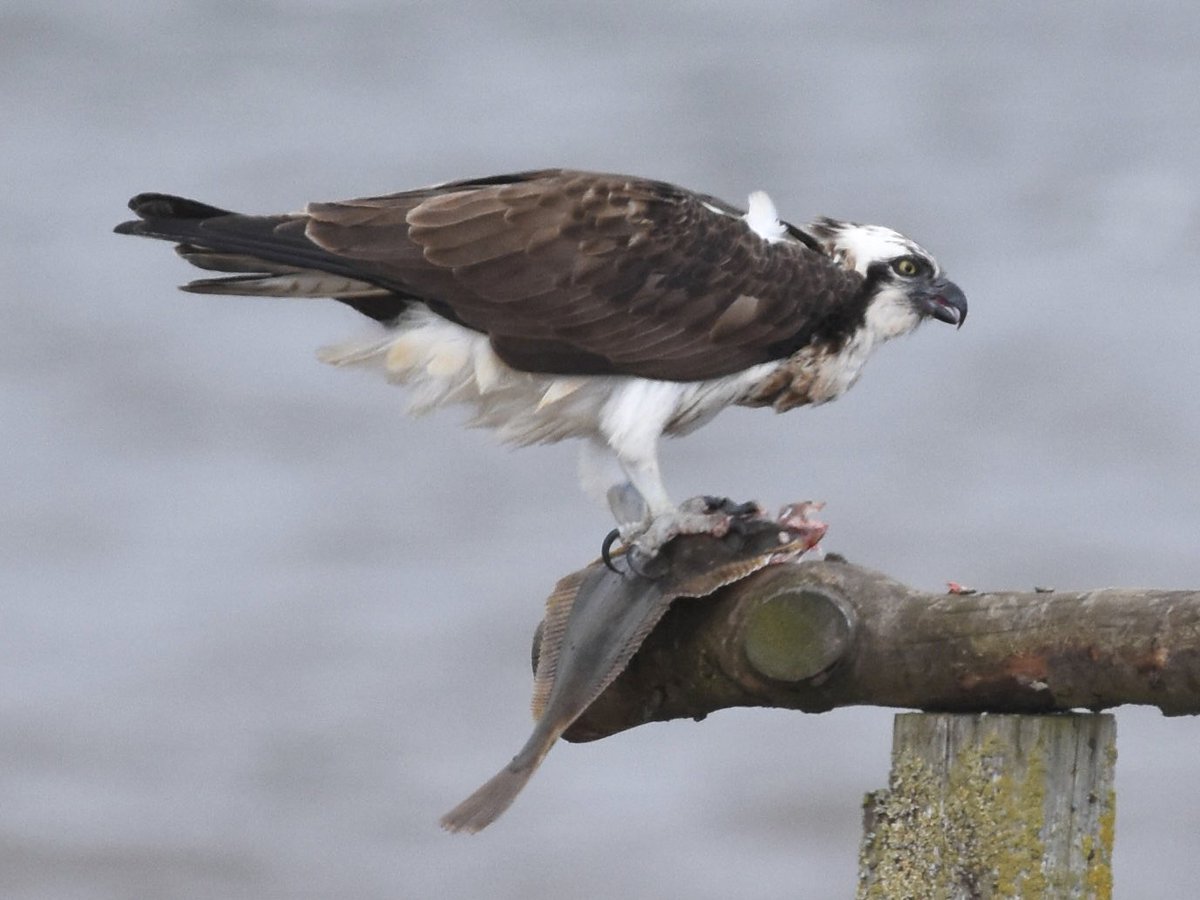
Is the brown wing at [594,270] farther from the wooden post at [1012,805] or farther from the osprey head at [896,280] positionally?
the wooden post at [1012,805]

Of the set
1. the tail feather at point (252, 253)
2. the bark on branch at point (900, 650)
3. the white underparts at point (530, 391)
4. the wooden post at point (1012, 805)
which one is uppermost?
the tail feather at point (252, 253)

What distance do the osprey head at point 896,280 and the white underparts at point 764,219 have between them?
0.49 ft

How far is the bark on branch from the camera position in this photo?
3.33 m

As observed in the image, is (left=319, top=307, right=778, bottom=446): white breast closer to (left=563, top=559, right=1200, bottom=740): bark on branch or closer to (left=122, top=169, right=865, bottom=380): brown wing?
(left=122, top=169, right=865, bottom=380): brown wing

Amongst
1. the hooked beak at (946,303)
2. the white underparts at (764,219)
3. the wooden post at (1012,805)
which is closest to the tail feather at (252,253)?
the white underparts at (764,219)

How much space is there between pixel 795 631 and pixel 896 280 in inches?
76.7

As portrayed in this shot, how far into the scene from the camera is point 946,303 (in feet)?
18.3

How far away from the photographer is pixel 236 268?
5.02 m

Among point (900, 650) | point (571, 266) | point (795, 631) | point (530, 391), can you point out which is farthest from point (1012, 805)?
point (571, 266)

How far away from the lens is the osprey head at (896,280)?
5.53 meters

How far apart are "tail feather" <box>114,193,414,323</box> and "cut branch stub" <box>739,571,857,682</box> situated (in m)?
1.62

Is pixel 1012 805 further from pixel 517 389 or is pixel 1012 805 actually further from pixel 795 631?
pixel 517 389

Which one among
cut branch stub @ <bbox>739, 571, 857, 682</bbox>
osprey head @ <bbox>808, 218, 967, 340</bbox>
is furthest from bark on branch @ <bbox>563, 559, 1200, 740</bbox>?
osprey head @ <bbox>808, 218, 967, 340</bbox>

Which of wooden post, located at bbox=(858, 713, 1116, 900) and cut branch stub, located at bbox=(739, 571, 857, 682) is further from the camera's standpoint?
cut branch stub, located at bbox=(739, 571, 857, 682)
